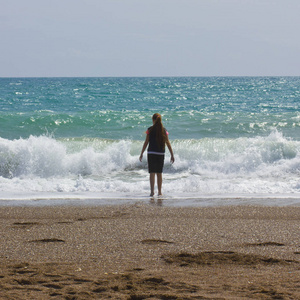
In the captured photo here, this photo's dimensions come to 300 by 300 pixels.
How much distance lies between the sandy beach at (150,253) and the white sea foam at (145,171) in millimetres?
1962

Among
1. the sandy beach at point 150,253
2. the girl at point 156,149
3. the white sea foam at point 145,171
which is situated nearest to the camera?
the sandy beach at point 150,253

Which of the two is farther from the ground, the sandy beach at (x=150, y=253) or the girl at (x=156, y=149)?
the girl at (x=156, y=149)

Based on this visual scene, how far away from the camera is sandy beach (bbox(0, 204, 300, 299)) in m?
3.62

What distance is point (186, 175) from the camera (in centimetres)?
1238

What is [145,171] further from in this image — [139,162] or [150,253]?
[150,253]

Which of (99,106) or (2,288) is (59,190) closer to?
(2,288)

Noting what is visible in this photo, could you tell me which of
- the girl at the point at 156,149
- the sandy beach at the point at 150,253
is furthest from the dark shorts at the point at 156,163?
the sandy beach at the point at 150,253

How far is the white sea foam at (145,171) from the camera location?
379 inches

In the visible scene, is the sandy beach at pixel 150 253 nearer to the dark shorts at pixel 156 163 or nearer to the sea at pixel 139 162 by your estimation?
the sea at pixel 139 162

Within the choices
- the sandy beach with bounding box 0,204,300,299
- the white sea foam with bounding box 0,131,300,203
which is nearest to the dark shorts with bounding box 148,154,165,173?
the white sea foam with bounding box 0,131,300,203

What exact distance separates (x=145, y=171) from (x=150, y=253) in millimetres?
7925

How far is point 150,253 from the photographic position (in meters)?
4.86

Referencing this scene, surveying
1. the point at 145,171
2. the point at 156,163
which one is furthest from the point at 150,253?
the point at 145,171

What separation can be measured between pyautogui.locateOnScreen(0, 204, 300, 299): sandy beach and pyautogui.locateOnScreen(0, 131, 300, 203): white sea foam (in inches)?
77.2
